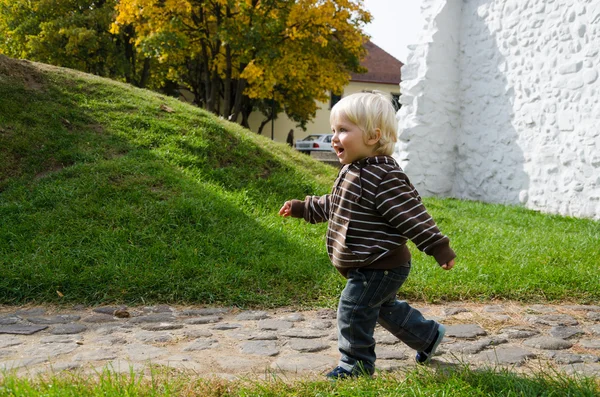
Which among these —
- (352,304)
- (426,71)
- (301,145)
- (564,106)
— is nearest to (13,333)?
(352,304)

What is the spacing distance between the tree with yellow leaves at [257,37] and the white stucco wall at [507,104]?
8.00m

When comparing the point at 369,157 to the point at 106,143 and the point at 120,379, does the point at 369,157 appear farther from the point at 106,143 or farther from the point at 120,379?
the point at 106,143

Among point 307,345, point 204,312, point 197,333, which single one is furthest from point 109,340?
point 307,345

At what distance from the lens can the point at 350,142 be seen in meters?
2.85

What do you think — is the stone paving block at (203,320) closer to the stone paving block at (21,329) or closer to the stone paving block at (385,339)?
the stone paving block at (21,329)

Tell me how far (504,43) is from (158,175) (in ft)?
21.8

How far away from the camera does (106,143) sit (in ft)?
24.0

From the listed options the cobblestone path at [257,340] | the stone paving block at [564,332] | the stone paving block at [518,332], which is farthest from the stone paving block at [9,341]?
the stone paving block at [564,332]

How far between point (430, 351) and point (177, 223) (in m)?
2.99

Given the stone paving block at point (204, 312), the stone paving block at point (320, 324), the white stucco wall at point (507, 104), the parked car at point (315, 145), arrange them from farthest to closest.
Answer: the parked car at point (315, 145) < the white stucco wall at point (507, 104) < the stone paving block at point (204, 312) < the stone paving block at point (320, 324)

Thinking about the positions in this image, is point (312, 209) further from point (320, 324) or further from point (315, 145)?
point (315, 145)

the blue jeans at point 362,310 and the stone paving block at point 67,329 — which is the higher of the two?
the blue jeans at point 362,310

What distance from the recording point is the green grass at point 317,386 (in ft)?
7.61

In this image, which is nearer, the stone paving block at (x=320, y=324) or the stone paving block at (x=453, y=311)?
the stone paving block at (x=320, y=324)
